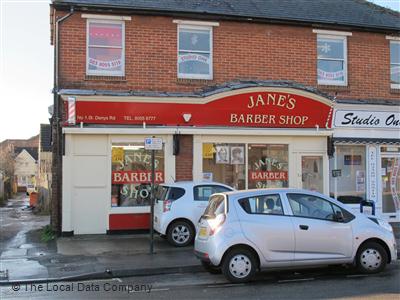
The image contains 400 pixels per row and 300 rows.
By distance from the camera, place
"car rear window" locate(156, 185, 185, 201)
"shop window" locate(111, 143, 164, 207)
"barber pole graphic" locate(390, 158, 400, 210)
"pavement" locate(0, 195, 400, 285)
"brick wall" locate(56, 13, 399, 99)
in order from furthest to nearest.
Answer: "barber pole graphic" locate(390, 158, 400, 210), "shop window" locate(111, 143, 164, 207), "brick wall" locate(56, 13, 399, 99), "car rear window" locate(156, 185, 185, 201), "pavement" locate(0, 195, 400, 285)

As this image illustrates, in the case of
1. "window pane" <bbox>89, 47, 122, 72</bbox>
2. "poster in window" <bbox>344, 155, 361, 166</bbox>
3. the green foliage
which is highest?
"window pane" <bbox>89, 47, 122, 72</bbox>

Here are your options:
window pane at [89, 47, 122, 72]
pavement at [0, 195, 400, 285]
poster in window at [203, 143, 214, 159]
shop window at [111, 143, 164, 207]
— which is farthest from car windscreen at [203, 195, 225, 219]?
window pane at [89, 47, 122, 72]

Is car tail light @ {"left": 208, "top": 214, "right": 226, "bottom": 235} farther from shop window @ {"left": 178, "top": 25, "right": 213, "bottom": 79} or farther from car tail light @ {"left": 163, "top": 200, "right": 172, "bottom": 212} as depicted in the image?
Answer: shop window @ {"left": 178, "top": 25, "right": 213, "bottom": 79}

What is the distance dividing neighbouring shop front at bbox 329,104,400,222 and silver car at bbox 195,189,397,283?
706cm

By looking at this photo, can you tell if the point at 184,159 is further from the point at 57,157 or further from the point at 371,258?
the point at 371,258

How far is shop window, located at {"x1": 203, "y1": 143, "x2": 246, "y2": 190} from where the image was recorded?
15234mm

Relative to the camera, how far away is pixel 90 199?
1434 cm

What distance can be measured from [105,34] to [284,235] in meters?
8.83

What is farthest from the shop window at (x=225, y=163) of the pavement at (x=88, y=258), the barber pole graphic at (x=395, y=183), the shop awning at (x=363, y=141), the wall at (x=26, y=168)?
the wall at (x=26, y=168)

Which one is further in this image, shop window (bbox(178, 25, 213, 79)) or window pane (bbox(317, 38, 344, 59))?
window pane (bbox(317, 38, 344, 59))

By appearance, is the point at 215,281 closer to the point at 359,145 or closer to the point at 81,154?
the point at 81,154

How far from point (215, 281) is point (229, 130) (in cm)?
683

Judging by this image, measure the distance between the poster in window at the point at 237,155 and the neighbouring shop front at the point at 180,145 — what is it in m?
0.03

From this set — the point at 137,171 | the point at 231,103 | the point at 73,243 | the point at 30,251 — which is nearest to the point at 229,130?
the point at 231,103
